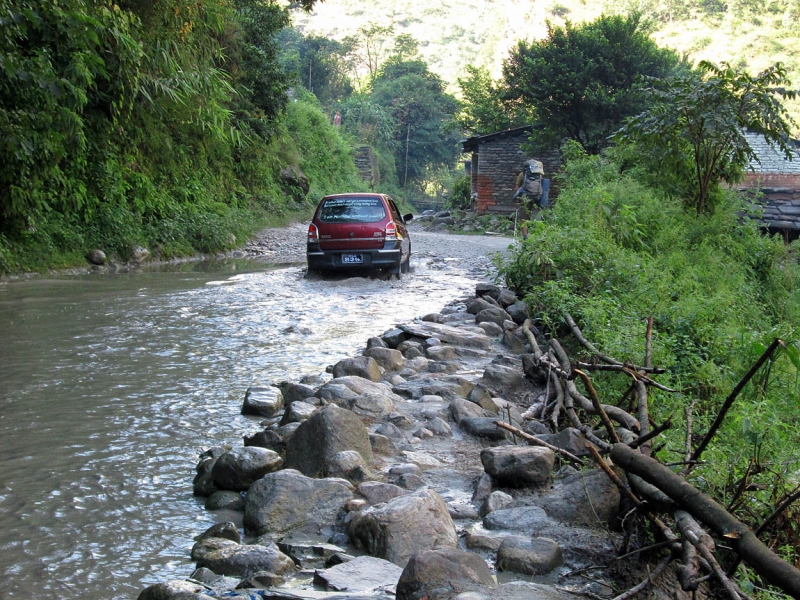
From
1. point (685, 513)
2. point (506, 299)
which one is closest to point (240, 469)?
point (685, 513)

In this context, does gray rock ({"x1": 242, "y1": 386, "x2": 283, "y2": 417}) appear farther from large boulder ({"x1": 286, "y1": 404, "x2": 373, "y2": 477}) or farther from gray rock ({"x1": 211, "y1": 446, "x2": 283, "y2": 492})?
gray rock ({"x1": 211, "y1": 446, "x2": 283, "y2": 492})

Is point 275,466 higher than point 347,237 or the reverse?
the reverse

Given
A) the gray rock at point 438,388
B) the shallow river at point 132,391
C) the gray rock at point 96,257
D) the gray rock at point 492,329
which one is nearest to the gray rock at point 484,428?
the gray rock at point 438,388

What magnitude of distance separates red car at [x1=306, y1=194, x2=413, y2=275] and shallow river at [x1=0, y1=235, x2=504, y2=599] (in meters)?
0.39

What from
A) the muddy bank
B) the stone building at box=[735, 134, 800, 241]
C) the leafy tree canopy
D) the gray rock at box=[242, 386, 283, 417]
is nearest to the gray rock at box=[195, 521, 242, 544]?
the muddy bank

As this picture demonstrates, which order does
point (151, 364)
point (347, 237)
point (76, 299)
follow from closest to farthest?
point (151, 364) < point (76, 299) < point (347, 237)

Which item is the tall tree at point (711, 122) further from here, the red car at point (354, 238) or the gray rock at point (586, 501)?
the gray rock at point (586, 501)

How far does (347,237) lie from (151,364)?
6556mm

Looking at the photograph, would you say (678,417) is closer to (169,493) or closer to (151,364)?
(169,493)

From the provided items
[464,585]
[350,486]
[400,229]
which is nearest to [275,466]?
[350,486]

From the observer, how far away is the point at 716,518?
2.74 m

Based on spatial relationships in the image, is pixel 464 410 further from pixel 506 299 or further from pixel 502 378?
pixel 506 299

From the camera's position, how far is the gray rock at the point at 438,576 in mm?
3006

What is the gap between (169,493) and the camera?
14.2ft
